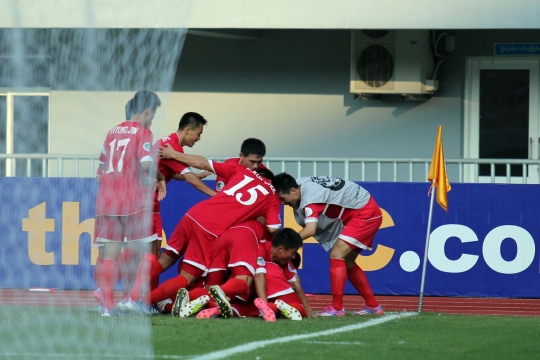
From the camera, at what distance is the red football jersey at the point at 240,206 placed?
29.1 ft

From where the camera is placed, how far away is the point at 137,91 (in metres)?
5.84

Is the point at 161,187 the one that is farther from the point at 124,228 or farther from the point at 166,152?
the point at 124,228

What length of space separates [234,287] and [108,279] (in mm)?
1080

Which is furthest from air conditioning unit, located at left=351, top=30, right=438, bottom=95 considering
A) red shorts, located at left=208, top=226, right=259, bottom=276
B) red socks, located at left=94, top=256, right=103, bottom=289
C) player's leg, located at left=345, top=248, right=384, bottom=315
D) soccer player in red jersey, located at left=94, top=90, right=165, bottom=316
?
soccer player in red jersey, located at left=94, top=90, right=165, bottom=316

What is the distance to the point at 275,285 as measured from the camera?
8.84m

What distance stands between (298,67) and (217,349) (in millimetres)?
9419

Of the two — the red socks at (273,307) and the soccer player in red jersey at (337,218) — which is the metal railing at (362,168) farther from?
the red socks at (273,307)

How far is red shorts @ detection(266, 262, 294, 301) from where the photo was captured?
28.9ft

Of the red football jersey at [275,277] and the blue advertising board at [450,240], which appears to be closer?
the red football jersey at [275,277]

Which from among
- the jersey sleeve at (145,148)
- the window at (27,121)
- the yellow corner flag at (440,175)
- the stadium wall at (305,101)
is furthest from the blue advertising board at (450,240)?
the window at (27,121)

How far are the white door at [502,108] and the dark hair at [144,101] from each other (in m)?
8.97

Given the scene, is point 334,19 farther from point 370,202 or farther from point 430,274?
point 370,202

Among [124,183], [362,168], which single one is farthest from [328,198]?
[362,168]

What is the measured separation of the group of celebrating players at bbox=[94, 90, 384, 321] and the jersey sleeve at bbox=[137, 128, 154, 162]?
10cm
